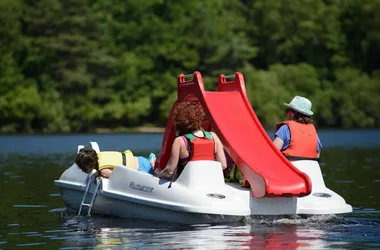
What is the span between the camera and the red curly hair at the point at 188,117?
13.9 meters

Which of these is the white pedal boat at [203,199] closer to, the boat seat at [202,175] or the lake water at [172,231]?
the boat seat at [202,175]

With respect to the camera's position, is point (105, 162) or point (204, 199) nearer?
point (204, 199)

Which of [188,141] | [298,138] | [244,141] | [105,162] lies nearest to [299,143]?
[298,138]

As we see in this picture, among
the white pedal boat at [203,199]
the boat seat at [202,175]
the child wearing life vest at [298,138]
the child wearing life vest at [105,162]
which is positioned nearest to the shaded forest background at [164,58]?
the child wearing life vest at [105,162]

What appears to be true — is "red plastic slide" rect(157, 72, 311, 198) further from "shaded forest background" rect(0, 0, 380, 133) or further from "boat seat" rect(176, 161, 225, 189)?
"shaded forest background" rect(0, 0, 380, 133)

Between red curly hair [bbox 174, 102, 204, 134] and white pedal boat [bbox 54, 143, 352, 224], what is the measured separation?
1.57 feet

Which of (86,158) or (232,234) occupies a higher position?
(86,158)

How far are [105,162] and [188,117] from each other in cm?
191

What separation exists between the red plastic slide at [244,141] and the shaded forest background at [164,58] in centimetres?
5489

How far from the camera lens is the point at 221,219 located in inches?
534

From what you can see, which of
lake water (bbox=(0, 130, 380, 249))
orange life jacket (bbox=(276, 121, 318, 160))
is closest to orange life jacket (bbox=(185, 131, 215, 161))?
lake water (bbox=(0, 130, 380, 249))

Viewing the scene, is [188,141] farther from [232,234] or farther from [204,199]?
[232,234]

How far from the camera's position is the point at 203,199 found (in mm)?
13430

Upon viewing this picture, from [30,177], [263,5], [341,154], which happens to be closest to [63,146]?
[341,154]
